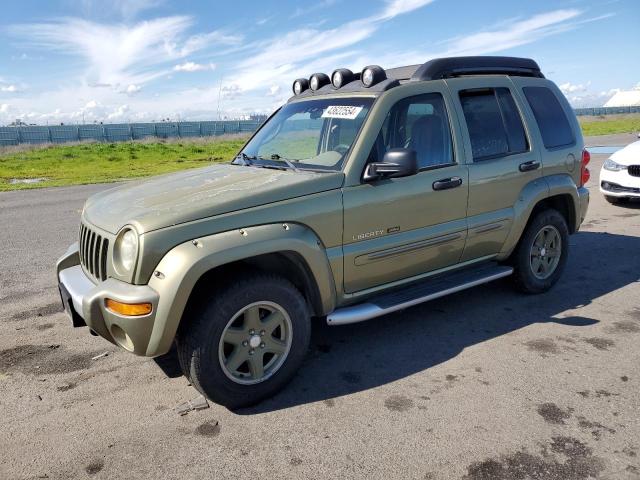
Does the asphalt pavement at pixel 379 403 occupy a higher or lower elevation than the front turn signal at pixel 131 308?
lower

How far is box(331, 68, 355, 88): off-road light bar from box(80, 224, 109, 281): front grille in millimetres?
2178

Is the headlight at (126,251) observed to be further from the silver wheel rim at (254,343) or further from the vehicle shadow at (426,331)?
the vehicle shadow at (426,331)

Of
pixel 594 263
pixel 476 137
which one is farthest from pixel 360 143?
pixel 594 263

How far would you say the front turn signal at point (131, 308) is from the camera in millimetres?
2898

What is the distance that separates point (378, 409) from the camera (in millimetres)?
3180

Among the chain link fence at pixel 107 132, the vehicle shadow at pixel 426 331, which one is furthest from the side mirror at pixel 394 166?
the chain link fence at pixel 107 132

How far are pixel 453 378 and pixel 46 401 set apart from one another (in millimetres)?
2627

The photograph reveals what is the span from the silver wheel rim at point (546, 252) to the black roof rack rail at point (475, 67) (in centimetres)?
147

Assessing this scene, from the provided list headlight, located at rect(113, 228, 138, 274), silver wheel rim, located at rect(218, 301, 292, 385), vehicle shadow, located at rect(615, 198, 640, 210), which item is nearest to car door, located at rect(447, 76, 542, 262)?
silver wheel rim, located at rect(218, 301, 292, 385)

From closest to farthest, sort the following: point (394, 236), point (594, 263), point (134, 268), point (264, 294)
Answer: point (134, 268)
point (264, 294)
point (394, 236)
point (594, 263)

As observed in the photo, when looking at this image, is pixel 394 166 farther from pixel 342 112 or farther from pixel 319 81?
pixel 319 81

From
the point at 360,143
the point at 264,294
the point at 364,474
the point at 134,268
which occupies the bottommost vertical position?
the point at 364,474

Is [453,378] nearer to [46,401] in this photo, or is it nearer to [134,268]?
[134,268]

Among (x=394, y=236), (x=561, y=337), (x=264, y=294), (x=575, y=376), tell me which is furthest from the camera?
(x=561, y=337)
